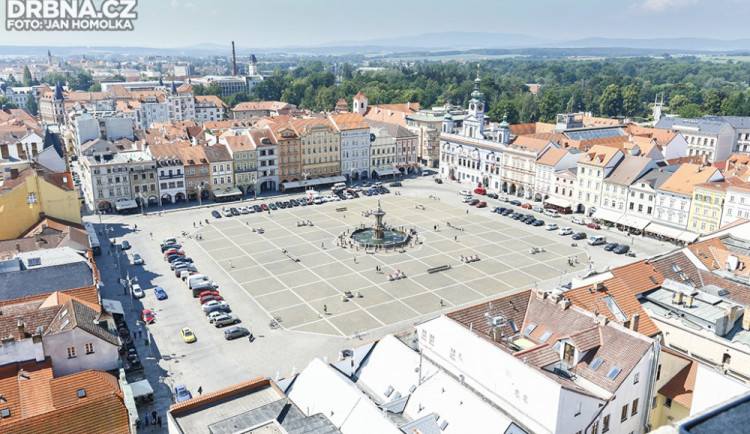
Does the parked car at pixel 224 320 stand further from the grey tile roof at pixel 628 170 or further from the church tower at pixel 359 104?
the church tower at pixel 359 104

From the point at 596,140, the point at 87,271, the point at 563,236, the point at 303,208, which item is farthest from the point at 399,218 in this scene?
the point at 87,271

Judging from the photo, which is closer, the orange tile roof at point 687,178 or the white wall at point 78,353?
the white wall at point 78,353

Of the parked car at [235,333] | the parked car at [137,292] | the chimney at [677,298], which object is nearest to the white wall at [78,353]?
the parked car at [235,333]

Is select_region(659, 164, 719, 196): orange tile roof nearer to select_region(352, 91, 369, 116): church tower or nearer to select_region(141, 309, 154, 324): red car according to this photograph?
select_region(141, 309, 154, 324): red car

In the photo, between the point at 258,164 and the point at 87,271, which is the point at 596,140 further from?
the point at 87,271

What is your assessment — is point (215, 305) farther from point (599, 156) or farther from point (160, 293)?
point (599, 156)

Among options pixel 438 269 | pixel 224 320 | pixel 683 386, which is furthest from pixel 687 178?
pixel 224 320
